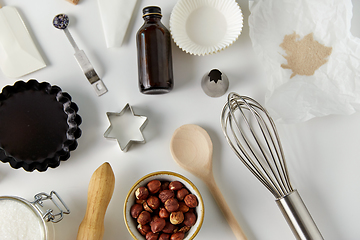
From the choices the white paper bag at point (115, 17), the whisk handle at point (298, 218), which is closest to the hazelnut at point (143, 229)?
the whisk handle at point (298, 218)

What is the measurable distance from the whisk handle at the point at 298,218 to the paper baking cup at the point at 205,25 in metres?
0.31

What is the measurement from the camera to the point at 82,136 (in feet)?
1.82

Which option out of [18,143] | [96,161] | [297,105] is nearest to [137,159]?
[96,161]

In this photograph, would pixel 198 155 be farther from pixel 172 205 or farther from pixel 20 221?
pixel 20 221

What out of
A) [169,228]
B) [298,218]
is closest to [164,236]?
[169,228]

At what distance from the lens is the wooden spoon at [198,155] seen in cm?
52

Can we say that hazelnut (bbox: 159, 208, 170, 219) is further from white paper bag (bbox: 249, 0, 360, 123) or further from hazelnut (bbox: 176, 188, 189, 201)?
white paper bag (bbox: 249, 0, 360, 123)

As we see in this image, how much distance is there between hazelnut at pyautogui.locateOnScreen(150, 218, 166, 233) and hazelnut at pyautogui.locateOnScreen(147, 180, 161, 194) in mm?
50

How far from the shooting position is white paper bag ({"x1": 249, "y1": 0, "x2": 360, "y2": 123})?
0.53 m

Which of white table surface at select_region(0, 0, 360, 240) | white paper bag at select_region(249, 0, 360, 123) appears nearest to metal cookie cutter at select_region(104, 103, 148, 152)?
white table surface at select_region(0, 0, 360, 240)

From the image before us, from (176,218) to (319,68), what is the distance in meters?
0.41

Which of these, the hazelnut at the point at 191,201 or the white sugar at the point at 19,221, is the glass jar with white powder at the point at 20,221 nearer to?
the white sugar at the point at 19,221

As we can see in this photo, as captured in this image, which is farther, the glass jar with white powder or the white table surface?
the white table surface

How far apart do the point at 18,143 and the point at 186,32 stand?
0.41 metres
